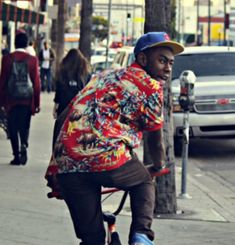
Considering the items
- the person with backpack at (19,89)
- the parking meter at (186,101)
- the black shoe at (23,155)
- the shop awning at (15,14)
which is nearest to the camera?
the parking meter at (186,101)

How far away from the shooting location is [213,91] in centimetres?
1656

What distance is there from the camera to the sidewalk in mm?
8984

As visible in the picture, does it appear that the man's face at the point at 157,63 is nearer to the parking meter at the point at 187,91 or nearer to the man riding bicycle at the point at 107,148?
the man riding bicycle at the point at 107,148

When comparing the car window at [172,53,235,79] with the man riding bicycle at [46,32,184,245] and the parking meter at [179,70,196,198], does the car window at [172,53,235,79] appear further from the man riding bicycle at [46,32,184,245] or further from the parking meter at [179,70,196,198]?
the man riding bicycle at [46,32,184,245]

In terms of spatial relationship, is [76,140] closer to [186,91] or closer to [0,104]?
[186,91]

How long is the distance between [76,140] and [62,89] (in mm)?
7452

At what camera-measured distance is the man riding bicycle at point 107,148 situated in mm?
6215

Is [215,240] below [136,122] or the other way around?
below

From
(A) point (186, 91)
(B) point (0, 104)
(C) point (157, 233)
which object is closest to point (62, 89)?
(B) point (0, 104)

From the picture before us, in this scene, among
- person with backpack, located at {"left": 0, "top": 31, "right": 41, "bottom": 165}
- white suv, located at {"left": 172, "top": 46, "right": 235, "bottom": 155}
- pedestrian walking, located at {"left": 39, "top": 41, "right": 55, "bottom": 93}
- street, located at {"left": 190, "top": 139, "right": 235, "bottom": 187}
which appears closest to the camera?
person with backpack, located at {"left": 0, "top": 31, "right": 41, "bottom": 165}

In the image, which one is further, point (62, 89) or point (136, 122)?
point (62, 89)

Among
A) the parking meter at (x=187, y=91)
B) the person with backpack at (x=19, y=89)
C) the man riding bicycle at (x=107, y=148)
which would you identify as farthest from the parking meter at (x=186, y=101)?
the man riding bicycle at (x=107, y=148)

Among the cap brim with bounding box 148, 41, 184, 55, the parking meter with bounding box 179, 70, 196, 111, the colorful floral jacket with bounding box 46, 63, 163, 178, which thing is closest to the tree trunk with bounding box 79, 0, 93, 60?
the parking meter with bounding box 179, 70, 196, 111

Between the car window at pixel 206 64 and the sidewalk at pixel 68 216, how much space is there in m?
3.86
